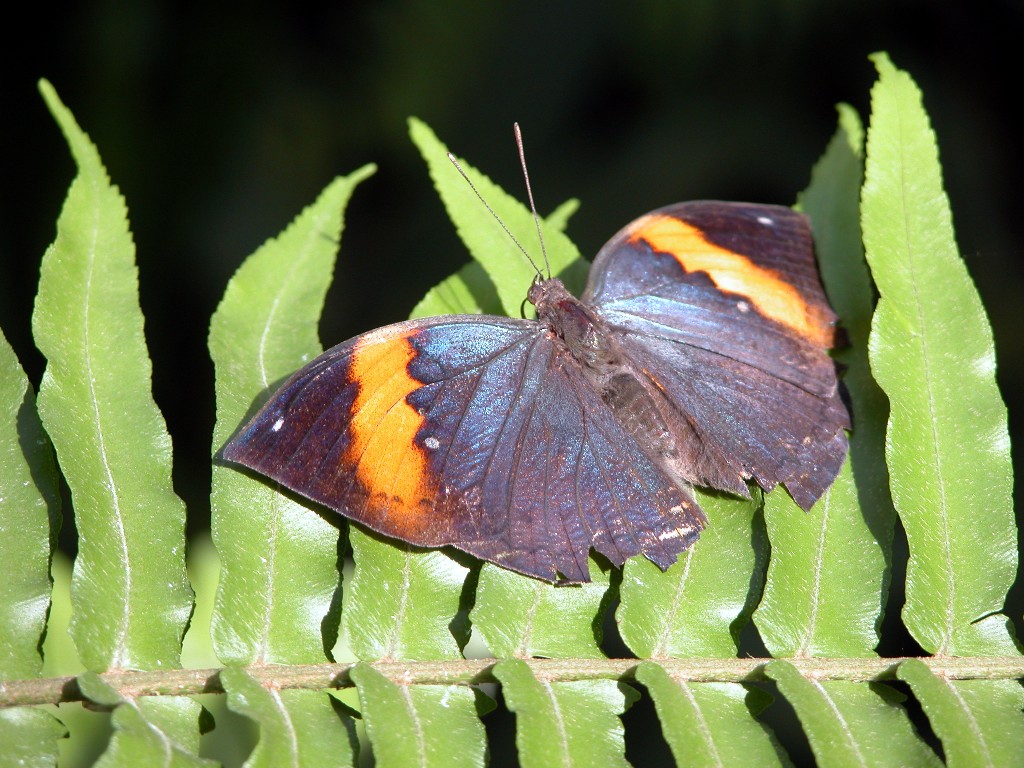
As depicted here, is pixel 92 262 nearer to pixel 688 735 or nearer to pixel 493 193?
pixel 493 193

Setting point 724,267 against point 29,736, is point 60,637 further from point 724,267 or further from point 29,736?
point 724,267

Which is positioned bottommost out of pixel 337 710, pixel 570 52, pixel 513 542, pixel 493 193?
pixel 337 710

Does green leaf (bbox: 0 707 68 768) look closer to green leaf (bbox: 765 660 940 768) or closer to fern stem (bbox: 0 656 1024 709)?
fern stem (bbox: 0 656 1024 709)

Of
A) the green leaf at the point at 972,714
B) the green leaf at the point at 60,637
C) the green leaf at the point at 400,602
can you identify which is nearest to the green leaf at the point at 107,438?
the green leaf at the point at 400,602

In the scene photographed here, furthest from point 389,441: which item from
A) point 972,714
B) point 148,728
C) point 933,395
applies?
point 972,714

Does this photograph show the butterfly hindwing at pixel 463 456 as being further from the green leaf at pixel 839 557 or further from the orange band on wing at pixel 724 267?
the orange band on wing at pixel 724 267

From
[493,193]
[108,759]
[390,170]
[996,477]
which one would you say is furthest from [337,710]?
[390,170]

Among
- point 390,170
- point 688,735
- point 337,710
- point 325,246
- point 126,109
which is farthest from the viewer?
point 390,170

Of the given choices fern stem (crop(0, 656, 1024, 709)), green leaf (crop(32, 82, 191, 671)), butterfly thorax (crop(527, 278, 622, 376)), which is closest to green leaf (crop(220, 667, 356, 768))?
fern stem (crop(0, 656, 1024, 709))
